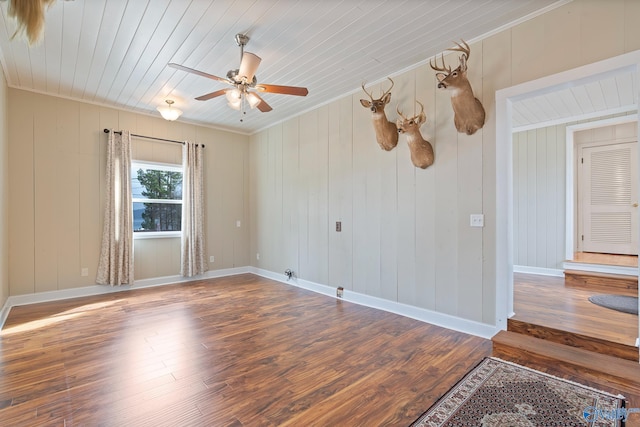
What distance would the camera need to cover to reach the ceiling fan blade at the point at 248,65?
2.75 meters

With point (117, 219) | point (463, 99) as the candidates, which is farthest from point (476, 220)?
point (117, 219)

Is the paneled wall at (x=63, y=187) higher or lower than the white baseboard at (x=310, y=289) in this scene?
higher

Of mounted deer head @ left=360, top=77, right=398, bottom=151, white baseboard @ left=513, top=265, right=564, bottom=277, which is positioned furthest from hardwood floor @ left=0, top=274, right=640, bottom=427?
white baseboard @ left=513, top=265, right=564, bottom=277

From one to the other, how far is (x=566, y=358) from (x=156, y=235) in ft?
18.8

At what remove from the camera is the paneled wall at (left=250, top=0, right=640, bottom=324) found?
2.61m

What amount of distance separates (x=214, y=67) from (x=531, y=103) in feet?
14.1

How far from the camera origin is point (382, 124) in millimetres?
3643

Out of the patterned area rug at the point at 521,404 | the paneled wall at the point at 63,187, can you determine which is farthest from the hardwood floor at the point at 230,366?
the paneled wall at the point at 63,187

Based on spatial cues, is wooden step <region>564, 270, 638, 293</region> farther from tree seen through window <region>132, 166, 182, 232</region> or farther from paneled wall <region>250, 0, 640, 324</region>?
tree seen through window <region>132, 166, 182, 232</region>

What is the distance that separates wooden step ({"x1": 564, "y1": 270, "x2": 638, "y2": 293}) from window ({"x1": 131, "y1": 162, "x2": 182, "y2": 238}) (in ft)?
21.3

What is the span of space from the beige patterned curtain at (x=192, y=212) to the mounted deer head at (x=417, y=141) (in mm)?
3984

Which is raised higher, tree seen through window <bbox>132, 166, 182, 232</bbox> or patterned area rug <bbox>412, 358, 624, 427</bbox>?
tree seen through window <bbox>132, 166, 182, 232</bbox>

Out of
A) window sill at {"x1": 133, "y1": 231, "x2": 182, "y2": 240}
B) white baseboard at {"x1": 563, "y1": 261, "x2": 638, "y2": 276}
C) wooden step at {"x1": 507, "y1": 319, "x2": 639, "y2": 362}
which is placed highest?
window sill at {"x1": 133, "y1": 231, "x2": 182, "y2": 240}

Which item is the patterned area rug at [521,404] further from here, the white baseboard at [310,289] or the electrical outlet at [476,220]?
the electrical outlet at [476,220]
